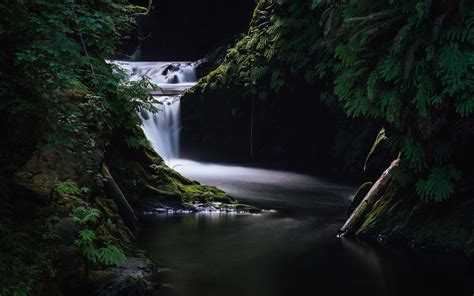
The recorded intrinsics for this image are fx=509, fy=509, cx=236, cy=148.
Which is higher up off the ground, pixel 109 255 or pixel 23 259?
pixel 23 259

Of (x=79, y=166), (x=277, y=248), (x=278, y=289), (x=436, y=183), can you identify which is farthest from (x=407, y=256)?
(x=79, y=166)

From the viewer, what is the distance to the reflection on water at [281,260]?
22.7 feet

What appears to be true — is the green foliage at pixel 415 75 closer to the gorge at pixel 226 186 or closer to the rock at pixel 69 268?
the gorge at pixel 226 186

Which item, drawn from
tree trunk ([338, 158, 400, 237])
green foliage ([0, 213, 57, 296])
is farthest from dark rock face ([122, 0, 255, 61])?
green foliage ([0, 213, 57, 296])

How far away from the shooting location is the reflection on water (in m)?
6.91

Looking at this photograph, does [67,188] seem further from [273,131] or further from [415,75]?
[273,131]

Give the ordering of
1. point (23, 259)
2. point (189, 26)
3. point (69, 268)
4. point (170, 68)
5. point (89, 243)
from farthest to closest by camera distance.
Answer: point (189, 26)
point (170, 68)
point (89, 243)
point (69, 268)
point (23, 259)

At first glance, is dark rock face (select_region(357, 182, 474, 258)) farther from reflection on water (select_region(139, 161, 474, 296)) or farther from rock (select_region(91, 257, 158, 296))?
rock (select_region(91, 257, 158, 296))

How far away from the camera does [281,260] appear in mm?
8070

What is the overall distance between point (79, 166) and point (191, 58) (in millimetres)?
25234

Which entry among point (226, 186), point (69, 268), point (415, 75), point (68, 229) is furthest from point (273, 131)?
point (69, 268)

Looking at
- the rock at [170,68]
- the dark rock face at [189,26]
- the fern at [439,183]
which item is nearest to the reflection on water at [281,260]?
the fern at [439,183]

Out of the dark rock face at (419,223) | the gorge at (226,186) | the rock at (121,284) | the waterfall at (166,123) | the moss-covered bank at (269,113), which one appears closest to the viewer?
the gorge at (226,186)

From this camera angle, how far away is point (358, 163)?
16.8m
